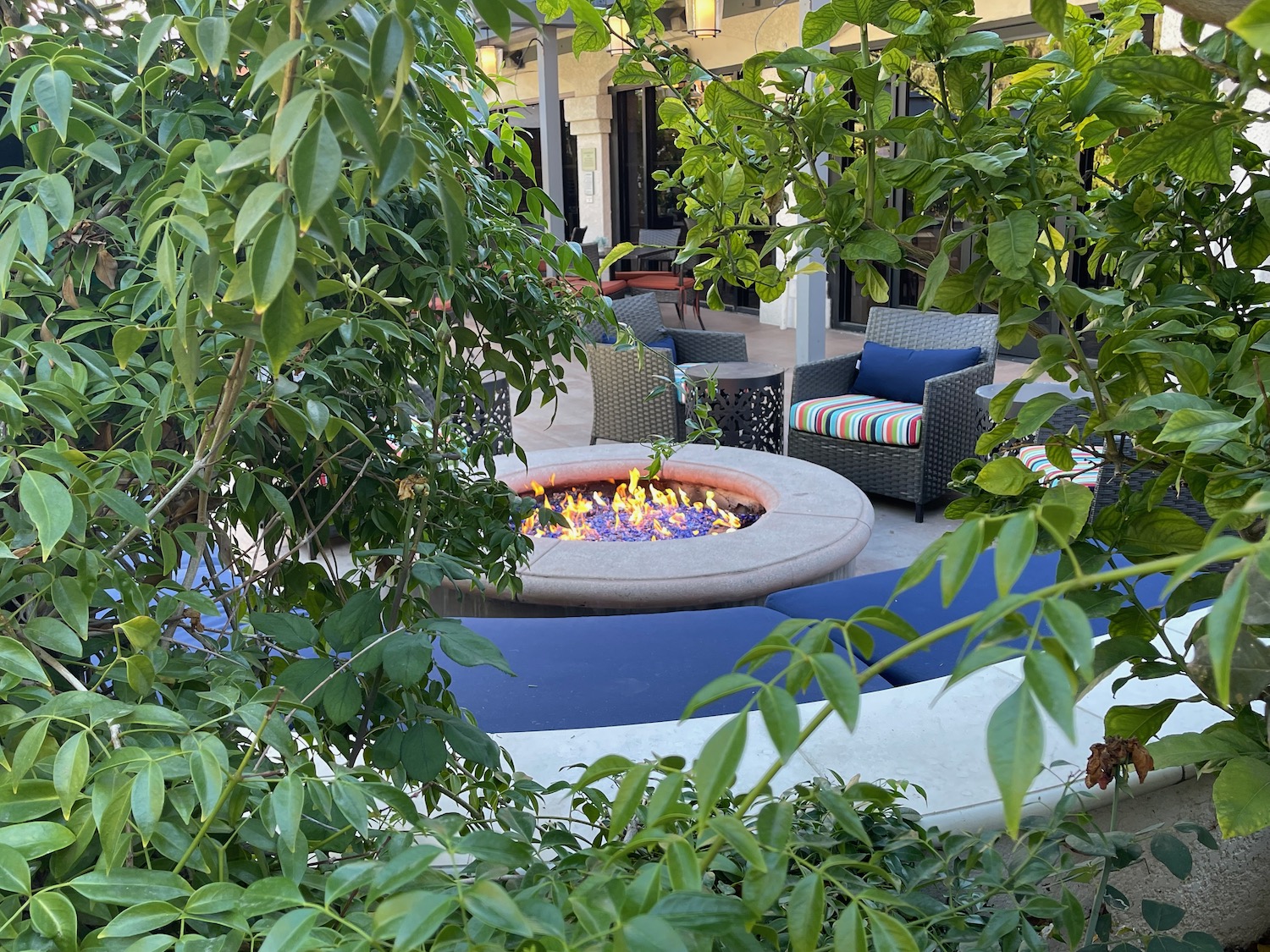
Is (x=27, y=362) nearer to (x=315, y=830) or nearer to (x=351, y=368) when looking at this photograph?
(x=351, y=368)

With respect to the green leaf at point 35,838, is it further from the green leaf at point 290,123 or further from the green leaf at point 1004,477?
the green leaf at point 1004,477

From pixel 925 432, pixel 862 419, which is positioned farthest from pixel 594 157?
pixel 925 432

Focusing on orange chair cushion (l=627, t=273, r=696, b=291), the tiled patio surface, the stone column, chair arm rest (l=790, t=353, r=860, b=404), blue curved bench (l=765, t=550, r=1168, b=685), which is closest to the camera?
blue curved bench (l=765, t=550, r=1168, b=685)

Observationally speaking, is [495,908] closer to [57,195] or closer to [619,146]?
[57,195]

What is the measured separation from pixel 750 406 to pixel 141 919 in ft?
19.4

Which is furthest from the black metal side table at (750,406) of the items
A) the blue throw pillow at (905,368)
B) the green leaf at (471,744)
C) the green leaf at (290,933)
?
the green leaf at (290,933)

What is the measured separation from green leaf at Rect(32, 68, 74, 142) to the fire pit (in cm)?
347

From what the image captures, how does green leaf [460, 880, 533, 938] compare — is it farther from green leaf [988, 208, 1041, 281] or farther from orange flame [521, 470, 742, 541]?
orange flame [521, 470, 742, 541]

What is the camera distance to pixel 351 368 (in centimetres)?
114

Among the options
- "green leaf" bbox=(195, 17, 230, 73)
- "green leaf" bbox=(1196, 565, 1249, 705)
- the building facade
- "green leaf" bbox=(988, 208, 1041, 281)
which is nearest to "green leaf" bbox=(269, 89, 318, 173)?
"green leaf" bbox=(195, 17, 230, 73)

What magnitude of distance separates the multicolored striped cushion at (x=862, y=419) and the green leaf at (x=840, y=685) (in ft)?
17.6

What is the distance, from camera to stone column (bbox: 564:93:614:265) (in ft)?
51.5

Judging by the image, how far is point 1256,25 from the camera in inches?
14.8

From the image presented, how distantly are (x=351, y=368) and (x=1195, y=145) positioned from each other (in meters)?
0.80
